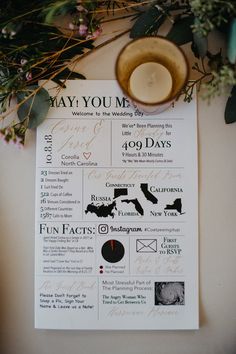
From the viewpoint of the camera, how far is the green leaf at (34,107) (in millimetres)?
890

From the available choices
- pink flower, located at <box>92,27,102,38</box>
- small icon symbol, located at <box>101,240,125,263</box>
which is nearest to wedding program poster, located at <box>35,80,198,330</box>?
small icon symbol, located at <box>101,240,125,263</box>

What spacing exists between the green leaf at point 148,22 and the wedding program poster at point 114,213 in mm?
127

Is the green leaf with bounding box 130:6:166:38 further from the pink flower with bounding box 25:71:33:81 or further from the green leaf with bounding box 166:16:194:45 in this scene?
the pink flower with bounding box 25:71:33:81

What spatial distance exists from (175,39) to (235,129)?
242mm

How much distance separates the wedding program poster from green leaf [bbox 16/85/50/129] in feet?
0.08

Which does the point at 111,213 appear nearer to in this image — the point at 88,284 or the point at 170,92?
the point at 88,284

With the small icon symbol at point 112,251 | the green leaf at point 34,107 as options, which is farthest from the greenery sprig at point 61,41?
the small icon symbol at point 112,251

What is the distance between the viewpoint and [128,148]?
912 millimetres

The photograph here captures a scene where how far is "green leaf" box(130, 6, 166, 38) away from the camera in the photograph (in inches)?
33.4

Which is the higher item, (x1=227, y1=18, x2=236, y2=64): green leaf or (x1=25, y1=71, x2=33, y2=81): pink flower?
(x1=227, y1=18, x2=236, y2=64): green leaf

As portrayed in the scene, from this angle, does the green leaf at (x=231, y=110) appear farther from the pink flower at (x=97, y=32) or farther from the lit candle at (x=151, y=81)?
the pink flower at (x=97, y=32)

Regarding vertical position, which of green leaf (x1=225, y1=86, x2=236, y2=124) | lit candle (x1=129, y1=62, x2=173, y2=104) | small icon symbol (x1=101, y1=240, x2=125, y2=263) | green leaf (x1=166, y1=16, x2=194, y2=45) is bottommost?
small icon symbol (x1=101, y1=240, x2=125, y2=263)

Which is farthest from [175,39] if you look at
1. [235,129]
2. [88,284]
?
[88,284]

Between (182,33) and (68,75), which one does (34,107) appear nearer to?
(68,75)
